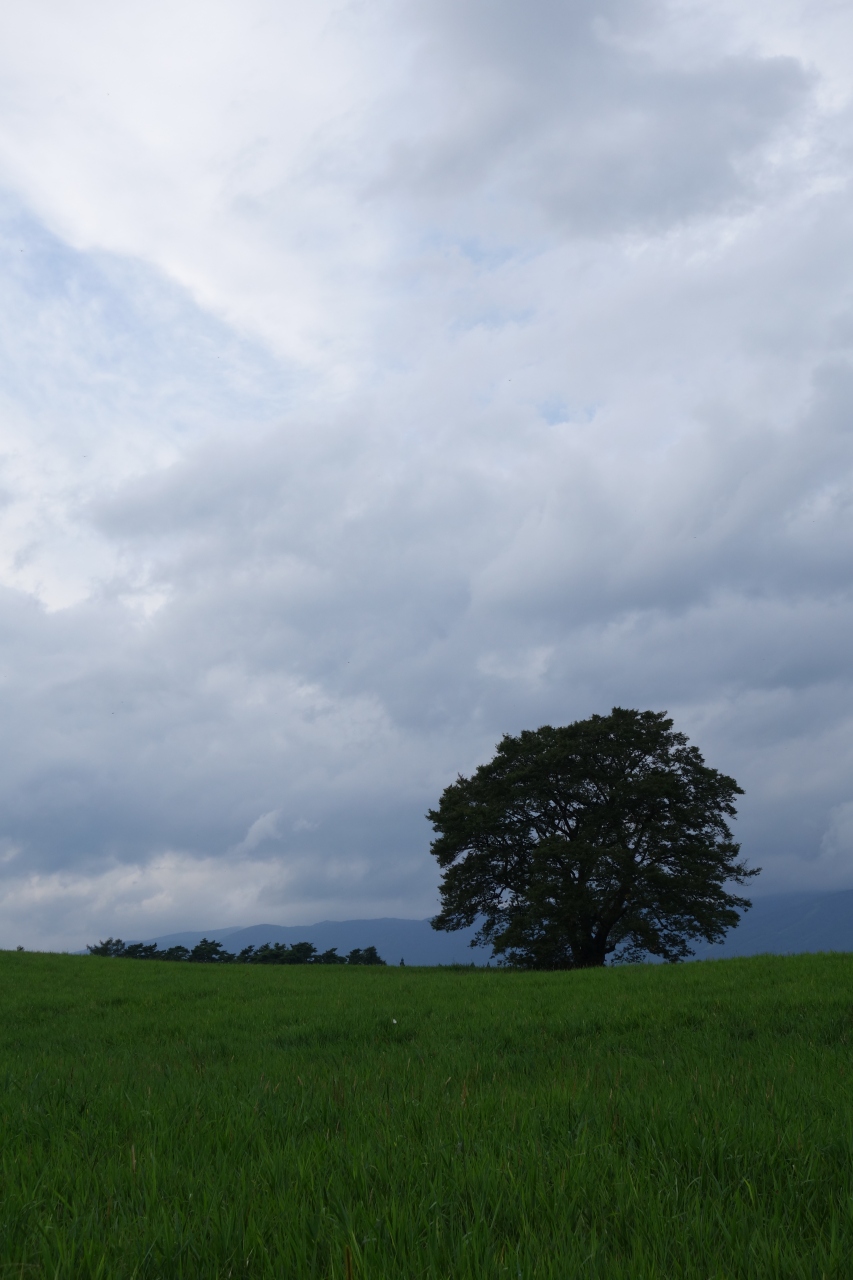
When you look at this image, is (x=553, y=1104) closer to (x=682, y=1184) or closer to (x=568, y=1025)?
(x=682, y=1184)

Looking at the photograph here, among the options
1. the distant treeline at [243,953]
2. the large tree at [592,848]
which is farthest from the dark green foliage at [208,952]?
the large tree at [592,848]

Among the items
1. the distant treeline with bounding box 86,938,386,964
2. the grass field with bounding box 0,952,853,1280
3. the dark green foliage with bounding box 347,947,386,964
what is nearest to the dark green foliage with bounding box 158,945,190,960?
the distant treeline with bounding box 86,938,386,964

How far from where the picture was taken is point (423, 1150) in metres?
4.12

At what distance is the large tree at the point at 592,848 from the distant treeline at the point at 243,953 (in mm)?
9628

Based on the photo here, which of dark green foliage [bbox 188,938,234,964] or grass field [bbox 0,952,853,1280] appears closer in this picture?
grass field [bbox 0,952,853,1280]

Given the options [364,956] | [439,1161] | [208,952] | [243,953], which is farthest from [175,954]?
[439,1161]

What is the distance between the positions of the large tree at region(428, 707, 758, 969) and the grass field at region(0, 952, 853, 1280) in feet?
91.8

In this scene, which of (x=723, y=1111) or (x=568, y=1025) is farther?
(x=568, y=1025)

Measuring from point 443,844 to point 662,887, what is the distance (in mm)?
11786

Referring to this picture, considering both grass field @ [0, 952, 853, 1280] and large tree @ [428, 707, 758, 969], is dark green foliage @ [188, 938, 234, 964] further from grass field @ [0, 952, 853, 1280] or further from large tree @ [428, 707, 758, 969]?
grass field @ [0, 952, 853, 1280]

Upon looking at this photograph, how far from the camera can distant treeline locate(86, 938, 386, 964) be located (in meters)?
45.8

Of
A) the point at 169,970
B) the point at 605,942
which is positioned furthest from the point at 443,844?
the point at 169,970

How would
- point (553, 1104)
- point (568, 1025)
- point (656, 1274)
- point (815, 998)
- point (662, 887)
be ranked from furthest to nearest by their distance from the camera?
point (662, 887) → point (815, 998) → point (568, 1025) → point (553, 1104) → point (656, 1274)

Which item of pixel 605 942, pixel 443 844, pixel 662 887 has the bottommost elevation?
pixel 605 942
